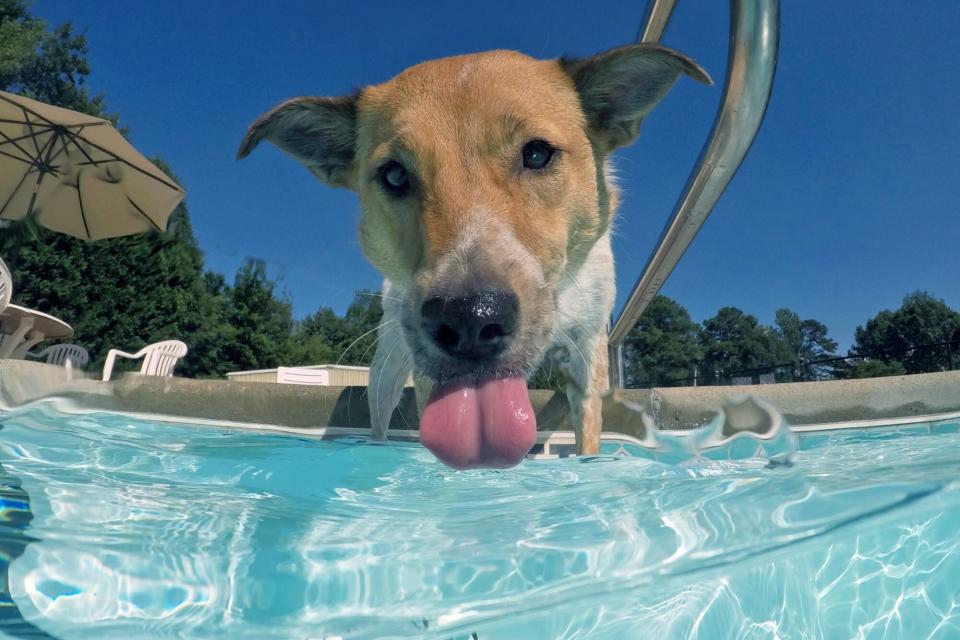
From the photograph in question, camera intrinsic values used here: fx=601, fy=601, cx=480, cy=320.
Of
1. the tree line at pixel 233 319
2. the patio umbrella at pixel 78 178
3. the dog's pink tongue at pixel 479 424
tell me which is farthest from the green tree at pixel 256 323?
the dog's pink tongue at pixel 479 424

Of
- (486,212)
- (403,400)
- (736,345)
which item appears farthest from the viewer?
(736,345)

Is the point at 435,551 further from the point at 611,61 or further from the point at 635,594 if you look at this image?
the point at 611,61

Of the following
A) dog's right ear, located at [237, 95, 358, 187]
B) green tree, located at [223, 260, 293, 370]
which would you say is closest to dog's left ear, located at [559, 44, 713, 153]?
dog's right ear, located at [237, 95, 358, 187]

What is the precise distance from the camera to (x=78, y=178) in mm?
6027

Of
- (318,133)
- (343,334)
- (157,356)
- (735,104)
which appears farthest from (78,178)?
(735,104)

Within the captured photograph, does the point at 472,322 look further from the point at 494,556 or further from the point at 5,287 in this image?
the point at 5,287

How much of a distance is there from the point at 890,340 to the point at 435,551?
12.8 ft

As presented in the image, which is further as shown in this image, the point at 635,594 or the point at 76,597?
the point at 635,594

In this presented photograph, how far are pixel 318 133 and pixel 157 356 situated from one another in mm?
3667

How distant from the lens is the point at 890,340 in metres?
4.14

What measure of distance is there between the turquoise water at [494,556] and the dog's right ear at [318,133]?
164 centimetres

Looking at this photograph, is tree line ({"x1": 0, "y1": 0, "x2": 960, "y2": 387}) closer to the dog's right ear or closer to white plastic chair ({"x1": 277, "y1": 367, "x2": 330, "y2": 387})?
white plastic chair ({"x1": 277, "y1": 367, "x2": 330, "y2": 387})

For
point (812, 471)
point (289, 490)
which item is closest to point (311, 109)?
point (289, 490)

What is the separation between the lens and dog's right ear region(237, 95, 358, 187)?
9.25 ft
